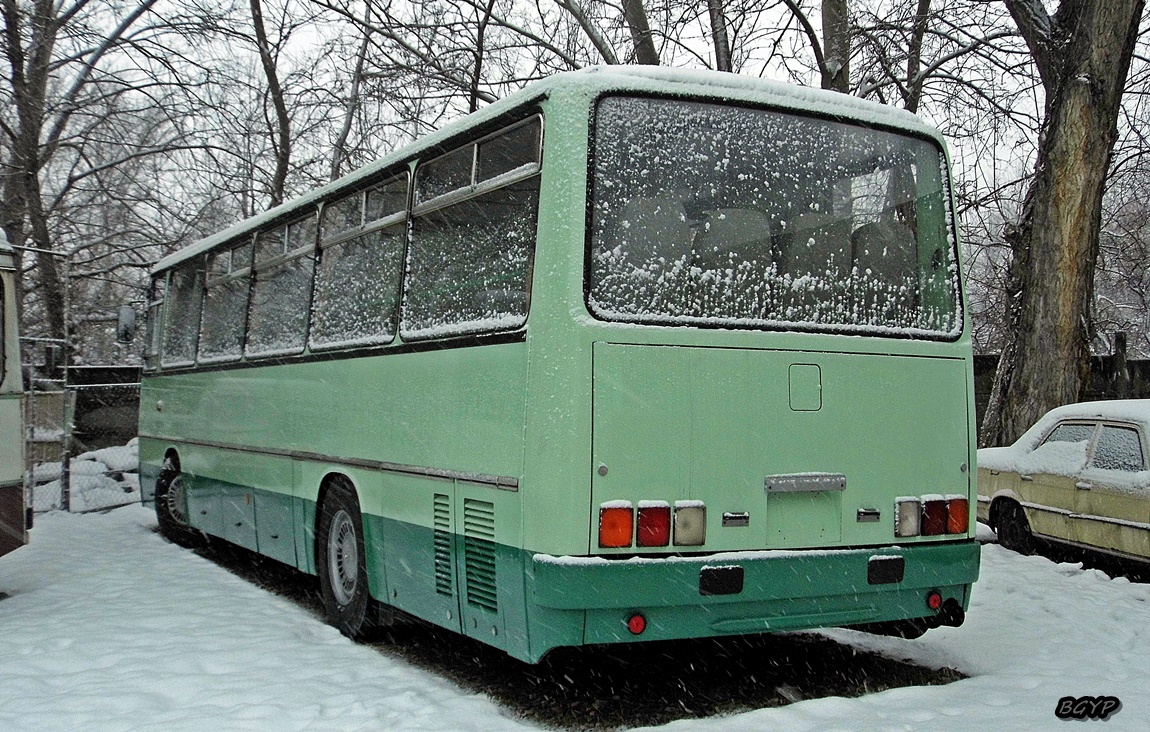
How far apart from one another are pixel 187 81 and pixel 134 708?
1631cm

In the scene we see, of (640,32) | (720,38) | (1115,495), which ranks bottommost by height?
(1115,495)

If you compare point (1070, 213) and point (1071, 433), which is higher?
point (1070, 213)

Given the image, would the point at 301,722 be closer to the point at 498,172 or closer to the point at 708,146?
the point at 498,172

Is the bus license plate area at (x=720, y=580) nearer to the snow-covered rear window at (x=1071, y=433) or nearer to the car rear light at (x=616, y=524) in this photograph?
the car rear light at (x=616, y=524)

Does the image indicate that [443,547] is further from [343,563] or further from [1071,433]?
[1071,433]

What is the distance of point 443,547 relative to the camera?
6207 millimetres

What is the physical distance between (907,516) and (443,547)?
2455mm

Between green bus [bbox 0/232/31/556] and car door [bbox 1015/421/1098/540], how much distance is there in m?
8.70

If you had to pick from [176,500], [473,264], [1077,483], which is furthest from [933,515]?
[176,500]

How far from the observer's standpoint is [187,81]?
1992 centimetres

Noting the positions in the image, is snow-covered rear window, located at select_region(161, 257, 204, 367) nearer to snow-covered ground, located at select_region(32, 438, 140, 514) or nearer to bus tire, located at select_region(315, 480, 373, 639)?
snow-covered ground, located at select_region(32, 438, 140, 514)

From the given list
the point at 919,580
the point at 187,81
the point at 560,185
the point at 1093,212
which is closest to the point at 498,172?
the point at 560,185

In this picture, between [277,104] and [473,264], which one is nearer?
[473,264]

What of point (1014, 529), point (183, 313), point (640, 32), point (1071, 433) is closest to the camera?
point (1071, 433)
